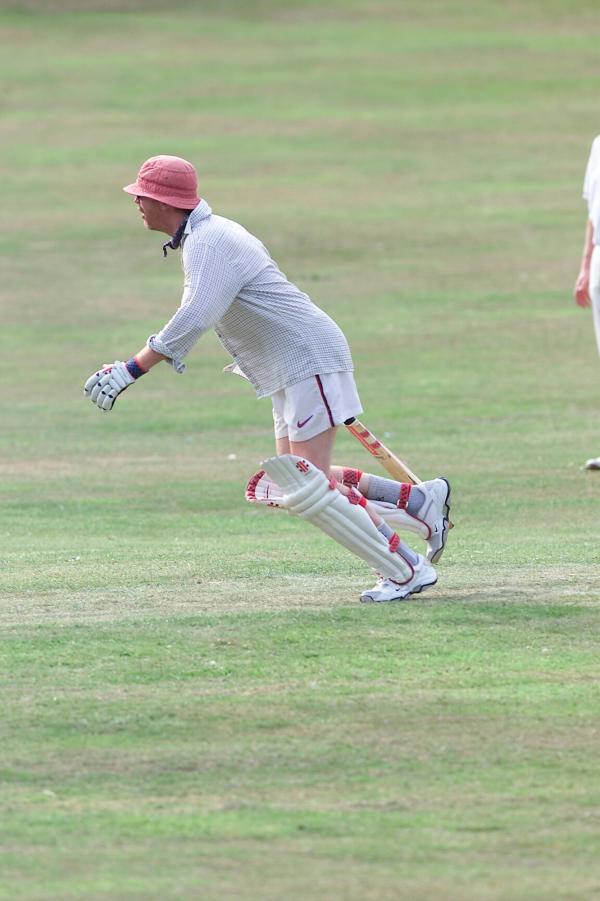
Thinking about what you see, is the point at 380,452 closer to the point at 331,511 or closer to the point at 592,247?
the point at 331,511

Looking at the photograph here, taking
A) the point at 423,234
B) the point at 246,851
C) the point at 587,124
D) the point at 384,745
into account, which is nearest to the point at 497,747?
the point at 384,745

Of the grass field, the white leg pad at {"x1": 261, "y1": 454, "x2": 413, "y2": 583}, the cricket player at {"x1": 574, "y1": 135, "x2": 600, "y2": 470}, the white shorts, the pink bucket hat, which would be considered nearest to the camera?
the grass field

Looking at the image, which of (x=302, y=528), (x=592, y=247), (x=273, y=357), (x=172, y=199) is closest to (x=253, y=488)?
(x=273, y=357)

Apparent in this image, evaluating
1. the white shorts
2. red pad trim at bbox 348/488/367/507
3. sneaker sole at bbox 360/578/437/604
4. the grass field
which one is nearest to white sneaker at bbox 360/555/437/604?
sneaker sole at bbox 360/578/437/604

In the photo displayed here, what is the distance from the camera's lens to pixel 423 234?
86.5 ft

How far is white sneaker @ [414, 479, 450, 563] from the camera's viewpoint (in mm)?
8672

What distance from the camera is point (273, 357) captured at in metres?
8.20

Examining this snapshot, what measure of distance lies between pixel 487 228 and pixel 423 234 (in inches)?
39.8

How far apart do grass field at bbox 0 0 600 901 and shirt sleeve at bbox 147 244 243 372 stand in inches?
48.6

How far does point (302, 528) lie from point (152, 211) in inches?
165

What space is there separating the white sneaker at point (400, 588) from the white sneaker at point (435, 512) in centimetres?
39

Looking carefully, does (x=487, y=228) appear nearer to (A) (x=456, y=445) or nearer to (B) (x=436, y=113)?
(B) (x=436, y=113)

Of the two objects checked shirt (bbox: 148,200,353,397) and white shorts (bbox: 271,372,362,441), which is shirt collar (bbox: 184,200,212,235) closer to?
checked shirt (bbox: 148,200,353,397)

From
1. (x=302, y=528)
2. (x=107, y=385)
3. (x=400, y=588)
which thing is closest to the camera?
(x=107, y=385)
